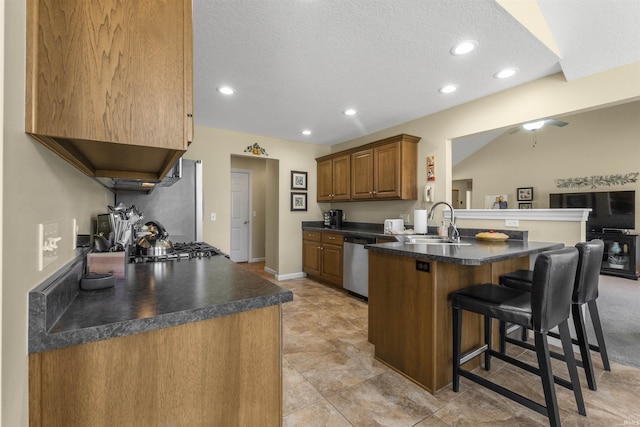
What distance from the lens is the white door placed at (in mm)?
6383

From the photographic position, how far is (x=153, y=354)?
2.56ft

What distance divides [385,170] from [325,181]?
1.37m

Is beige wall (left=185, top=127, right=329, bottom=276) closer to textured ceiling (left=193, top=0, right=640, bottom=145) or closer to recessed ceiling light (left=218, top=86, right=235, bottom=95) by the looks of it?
textured ceiling (left=193, top=0, right=640, bottom=145)

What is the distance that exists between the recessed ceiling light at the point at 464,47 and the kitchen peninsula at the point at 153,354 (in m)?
2.20

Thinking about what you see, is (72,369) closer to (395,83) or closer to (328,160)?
(395,83)

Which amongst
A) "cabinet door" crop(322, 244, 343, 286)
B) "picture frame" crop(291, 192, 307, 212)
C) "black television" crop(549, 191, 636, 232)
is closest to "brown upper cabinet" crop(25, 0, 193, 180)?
"cabinet door" crop(322, 244, 343, 286)

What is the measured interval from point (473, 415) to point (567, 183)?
6.43m

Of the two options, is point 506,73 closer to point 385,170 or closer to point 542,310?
point 385,170

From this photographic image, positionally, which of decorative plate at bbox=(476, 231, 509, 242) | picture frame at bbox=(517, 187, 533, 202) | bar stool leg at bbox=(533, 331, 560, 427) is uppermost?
picture frame at bbox=(517, 187, 533, 202)

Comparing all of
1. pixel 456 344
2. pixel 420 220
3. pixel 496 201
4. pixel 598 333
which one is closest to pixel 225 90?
pixel 420 220

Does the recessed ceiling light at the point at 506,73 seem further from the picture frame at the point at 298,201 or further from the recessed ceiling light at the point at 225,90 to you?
the picture frame at the point at 298,201

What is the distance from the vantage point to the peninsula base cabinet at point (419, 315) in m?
1.84

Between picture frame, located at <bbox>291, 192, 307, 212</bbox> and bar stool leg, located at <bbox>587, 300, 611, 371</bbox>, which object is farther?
picture frame, located at <bbox>291, 192, 307, 212</bbox>

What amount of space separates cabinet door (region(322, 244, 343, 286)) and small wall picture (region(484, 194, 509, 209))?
461cm
